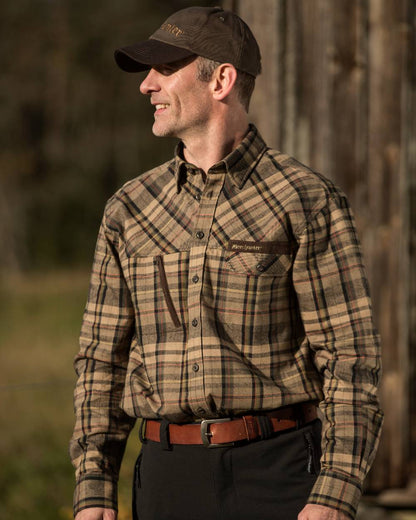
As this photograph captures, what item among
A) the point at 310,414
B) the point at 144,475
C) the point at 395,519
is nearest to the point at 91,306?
the point at 144,475

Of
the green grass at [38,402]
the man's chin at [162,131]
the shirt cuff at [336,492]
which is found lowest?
the green grass at [38,402]

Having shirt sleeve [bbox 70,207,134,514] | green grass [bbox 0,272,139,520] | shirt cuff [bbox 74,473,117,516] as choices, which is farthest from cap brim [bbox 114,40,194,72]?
green grass [bbox 0,272,139,520]

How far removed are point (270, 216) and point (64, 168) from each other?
15.0 meters

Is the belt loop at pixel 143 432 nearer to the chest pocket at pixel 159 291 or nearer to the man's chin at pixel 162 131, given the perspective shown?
the chest pocket at pixel 159 291

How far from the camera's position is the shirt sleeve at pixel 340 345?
218 centimetres

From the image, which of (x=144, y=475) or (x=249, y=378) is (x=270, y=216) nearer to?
(x=249, y=378)

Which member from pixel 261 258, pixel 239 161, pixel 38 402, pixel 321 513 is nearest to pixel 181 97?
pixel 239 161

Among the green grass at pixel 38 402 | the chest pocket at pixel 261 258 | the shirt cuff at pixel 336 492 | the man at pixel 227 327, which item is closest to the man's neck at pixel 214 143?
the man at pixel 227 327

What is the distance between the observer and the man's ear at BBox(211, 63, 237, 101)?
2373mm

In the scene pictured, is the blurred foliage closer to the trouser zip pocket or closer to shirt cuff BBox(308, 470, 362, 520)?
the trouser zip pocket

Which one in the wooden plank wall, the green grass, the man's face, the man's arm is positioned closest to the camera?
the man's arm

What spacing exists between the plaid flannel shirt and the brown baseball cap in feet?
0.72

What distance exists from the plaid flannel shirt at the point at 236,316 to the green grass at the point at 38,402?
4.49 feet

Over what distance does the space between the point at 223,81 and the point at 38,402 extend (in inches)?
203
